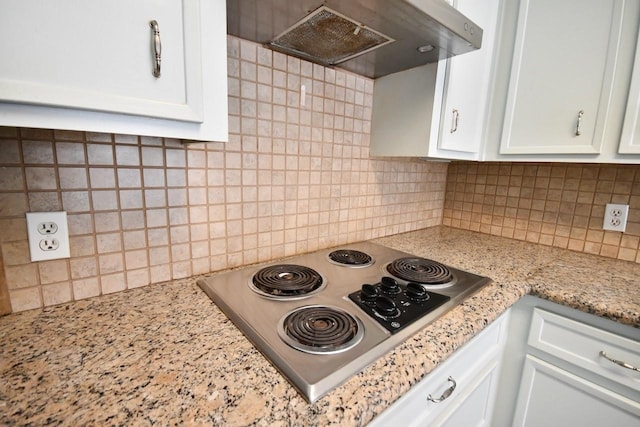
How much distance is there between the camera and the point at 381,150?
1.23 meters

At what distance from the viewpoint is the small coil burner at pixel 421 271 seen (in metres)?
0.89

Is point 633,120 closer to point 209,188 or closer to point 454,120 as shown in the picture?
point 454,120

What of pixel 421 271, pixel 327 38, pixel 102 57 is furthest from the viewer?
pixel 421 271

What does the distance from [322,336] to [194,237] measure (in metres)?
0.51

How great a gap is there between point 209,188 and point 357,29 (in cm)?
62

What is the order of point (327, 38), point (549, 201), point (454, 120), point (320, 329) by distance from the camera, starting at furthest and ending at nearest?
1. point (549, 201)
2. point (454, 120)
3. point (327, 38)
4. point (320, 329)

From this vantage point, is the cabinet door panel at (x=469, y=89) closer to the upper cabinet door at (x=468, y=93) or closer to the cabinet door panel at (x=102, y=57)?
the upper cabinet door at (x=468, y=93)

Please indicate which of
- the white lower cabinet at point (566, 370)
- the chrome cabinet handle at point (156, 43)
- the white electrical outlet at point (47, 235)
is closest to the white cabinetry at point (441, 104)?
the white lower cabinet at point (566, 370)

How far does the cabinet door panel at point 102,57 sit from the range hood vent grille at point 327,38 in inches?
12.9

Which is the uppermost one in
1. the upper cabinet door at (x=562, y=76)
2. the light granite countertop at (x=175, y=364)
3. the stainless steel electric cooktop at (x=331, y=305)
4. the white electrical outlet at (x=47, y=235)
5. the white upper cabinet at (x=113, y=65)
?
the upper cabinet door at (x=562, y=76)

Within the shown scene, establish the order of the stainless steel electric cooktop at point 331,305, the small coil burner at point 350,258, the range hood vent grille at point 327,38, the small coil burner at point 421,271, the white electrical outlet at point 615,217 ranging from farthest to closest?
the white electrical outlet at point 615,217 < the small coil burner at point 350,258 < the small coil burner at point 421,271 < the range hood vent grille at point 327,38 < the stainless steel electric cooktop at point 331,305

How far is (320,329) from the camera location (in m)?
0.61

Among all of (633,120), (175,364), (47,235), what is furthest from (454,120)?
(47,235)

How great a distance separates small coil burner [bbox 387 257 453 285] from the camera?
0.89 metres
